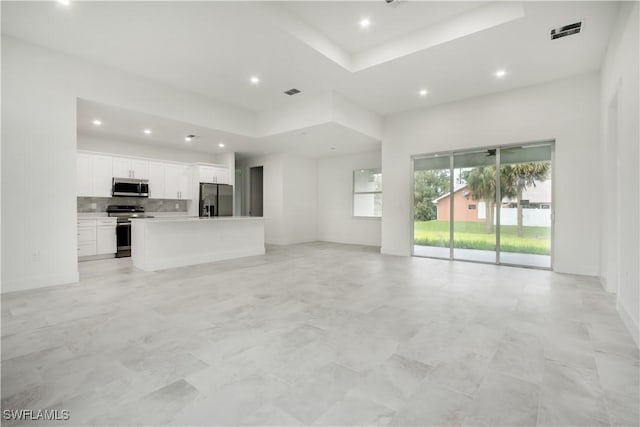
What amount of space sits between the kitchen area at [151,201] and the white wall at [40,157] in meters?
0.45

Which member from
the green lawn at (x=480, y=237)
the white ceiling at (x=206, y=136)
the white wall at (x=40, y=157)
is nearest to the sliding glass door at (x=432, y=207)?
the green lawn at (x=480, y=237)

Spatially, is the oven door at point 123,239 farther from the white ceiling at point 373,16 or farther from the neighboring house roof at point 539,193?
the neighboring house roof at point 539,193

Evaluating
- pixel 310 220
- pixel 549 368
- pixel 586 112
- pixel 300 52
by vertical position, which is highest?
pixel 300 52

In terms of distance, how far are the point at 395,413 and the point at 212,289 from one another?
314 cm

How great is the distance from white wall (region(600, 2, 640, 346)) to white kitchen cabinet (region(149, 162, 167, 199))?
8.73m

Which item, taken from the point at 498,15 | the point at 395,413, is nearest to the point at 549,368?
the point at 395,413

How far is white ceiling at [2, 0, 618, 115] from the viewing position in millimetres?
3508

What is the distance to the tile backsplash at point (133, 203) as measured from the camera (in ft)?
23.2

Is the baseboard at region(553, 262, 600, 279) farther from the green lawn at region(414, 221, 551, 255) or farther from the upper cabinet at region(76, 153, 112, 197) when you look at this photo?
the upper cabinet at region(76, 153, 112, 197)

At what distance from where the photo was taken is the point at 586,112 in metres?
5.03

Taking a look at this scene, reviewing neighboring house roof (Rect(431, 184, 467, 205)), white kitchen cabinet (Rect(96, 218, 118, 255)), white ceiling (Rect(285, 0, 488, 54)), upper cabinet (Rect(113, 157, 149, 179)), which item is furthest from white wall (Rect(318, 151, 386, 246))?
white kitchen cabinet (Rect(96, 218, 118, 255))

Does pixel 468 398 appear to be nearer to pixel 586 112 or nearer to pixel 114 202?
pixel 586 112

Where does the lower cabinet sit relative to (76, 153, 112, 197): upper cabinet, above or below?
below

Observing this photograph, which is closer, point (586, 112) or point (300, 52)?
point (300, 52)
